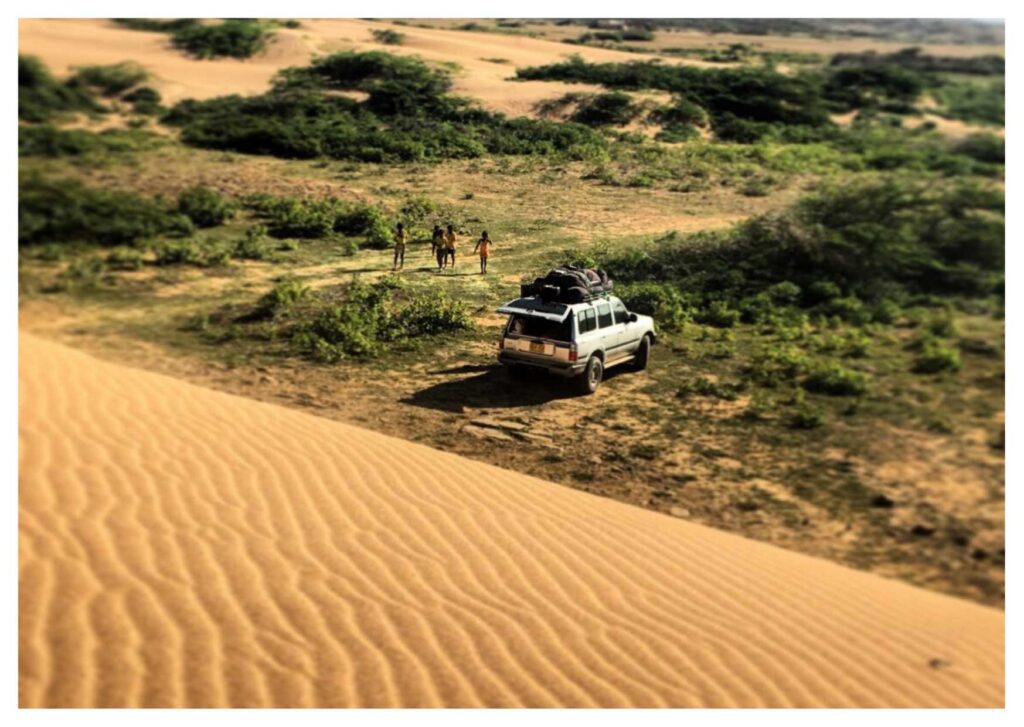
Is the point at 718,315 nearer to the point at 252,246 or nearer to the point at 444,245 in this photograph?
the point at 444,245

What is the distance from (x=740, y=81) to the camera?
50.3ft

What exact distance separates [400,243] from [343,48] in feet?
11.0

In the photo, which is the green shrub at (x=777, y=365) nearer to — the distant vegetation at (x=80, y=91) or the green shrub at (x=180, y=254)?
the green shrub at (x=180, y=254)

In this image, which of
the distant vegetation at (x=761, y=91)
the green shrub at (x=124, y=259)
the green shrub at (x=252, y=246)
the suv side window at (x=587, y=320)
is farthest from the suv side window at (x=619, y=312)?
the green shrub at (x=124, y=259)

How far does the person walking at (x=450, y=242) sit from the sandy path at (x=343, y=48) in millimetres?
2425

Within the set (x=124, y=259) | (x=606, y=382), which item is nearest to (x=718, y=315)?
(x=606, y=382)

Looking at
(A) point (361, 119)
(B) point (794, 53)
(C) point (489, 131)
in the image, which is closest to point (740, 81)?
(B) point (794, 53)

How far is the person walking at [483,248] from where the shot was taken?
1371cm

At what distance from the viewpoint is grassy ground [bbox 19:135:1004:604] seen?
980 centimetres

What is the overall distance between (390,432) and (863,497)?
19.2 ft

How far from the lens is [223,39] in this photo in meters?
14.2

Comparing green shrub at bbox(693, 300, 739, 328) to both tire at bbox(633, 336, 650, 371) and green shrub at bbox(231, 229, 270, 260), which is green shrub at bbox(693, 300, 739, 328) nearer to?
tire at bbox(633, 336, 650, 371)

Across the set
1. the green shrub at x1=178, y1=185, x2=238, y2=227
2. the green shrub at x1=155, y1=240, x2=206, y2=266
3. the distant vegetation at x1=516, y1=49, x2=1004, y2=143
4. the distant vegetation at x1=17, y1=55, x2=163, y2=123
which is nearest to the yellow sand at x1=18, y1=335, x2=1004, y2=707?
the distant vegetation at x1=17, y1=55, x2=163, y2=123

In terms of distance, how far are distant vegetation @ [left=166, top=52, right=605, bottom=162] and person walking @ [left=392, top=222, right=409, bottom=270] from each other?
1425mm
